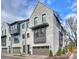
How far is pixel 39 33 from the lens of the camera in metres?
2.32

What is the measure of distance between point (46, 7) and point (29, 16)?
23 cm

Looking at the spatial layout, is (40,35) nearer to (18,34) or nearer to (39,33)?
(39,33)

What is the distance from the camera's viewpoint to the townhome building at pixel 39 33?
2.23 metres

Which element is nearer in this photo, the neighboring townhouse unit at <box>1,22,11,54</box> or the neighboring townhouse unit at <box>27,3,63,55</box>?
the neighboring townhouse unit at <box>27,3,63,55</box>

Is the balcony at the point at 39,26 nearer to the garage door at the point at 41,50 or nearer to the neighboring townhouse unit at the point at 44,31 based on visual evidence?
the neighboring townhouse unit at the point at 44,31

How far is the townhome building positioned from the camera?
223 centimetres

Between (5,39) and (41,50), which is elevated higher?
(5,39)

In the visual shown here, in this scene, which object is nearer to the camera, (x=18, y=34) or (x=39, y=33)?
(x=39, y=33)

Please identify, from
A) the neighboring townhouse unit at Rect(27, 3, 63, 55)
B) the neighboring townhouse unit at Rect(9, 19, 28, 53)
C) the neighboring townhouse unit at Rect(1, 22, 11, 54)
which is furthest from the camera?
the neighboring townhouse unit at Rect(1, 22, 11, 54)

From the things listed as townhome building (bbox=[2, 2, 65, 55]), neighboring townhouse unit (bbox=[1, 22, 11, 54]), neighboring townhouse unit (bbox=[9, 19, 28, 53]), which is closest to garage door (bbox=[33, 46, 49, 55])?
townhome building (bbox=[2, 2, 65, 55])

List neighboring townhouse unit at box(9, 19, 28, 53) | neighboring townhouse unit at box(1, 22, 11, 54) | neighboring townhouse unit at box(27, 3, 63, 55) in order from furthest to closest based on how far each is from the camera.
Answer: neighboring townhouse unit at box(1, 22, 11, 54), neighboring townhouse unit at box(9, 19, 28, 53), neighboring townhouse unit at box(27, 3, 63, 55)

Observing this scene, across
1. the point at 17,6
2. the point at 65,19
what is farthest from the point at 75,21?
the point at 17,6

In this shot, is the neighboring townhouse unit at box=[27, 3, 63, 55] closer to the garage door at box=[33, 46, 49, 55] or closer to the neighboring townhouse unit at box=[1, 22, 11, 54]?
the garage door at box=[33, 46, 49, 55]

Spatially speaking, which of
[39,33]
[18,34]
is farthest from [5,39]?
[39,33]
